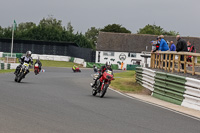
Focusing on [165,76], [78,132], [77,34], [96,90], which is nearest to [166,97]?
[165,76]

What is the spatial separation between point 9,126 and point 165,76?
35.5 feet

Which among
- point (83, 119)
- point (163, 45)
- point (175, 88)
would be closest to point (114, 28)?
point (163, 45)

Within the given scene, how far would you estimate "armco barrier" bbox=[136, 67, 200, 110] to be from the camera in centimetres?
1506

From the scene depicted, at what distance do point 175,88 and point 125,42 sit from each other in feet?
254

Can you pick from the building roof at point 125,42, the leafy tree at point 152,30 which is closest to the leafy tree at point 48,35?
the building roof at point 125,42

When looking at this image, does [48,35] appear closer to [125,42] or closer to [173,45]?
[125,42]

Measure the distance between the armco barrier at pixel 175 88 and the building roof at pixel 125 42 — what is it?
7077 centimetres

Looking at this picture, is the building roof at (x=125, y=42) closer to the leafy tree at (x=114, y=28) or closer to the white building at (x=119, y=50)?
the white building at (x=119, y=50)

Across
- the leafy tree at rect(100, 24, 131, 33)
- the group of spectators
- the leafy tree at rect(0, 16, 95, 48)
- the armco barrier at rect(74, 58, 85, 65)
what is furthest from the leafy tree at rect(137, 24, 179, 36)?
the group of spectators

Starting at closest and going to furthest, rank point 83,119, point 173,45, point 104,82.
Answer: point 83,119 → point 104,82 → point 173,45

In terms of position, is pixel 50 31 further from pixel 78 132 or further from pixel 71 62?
pixel 78 132

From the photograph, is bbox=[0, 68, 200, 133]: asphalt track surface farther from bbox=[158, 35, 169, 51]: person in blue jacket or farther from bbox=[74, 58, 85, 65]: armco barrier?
bbox=[74, 58, 85, 65]: armco barrier

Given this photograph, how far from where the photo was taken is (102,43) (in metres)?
93.2

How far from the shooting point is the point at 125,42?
309 feet
